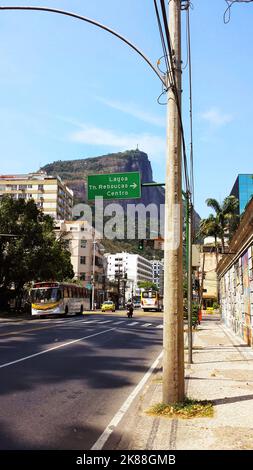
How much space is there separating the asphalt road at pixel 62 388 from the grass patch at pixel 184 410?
2.47 ft

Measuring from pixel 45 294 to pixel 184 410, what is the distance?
32.4 m

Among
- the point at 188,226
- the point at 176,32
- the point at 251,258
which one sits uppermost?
the point at 176,32

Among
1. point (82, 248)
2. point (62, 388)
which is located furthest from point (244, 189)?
point (62, 388)

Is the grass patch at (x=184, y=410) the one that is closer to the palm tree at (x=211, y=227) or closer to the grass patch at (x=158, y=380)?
the grass patch at (x=158, y=380)

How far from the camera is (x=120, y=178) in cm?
1181

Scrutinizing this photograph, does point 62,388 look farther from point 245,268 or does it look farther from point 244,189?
point 244,189

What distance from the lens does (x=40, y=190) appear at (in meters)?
119

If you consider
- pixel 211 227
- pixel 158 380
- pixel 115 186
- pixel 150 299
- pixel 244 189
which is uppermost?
pixel 244 189

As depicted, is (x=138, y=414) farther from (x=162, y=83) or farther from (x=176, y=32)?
(x=176, y=32)

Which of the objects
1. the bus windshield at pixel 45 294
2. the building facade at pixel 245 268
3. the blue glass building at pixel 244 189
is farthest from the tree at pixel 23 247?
the blue glass building at pixel 244 189

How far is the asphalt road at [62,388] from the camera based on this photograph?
20.0 ft
